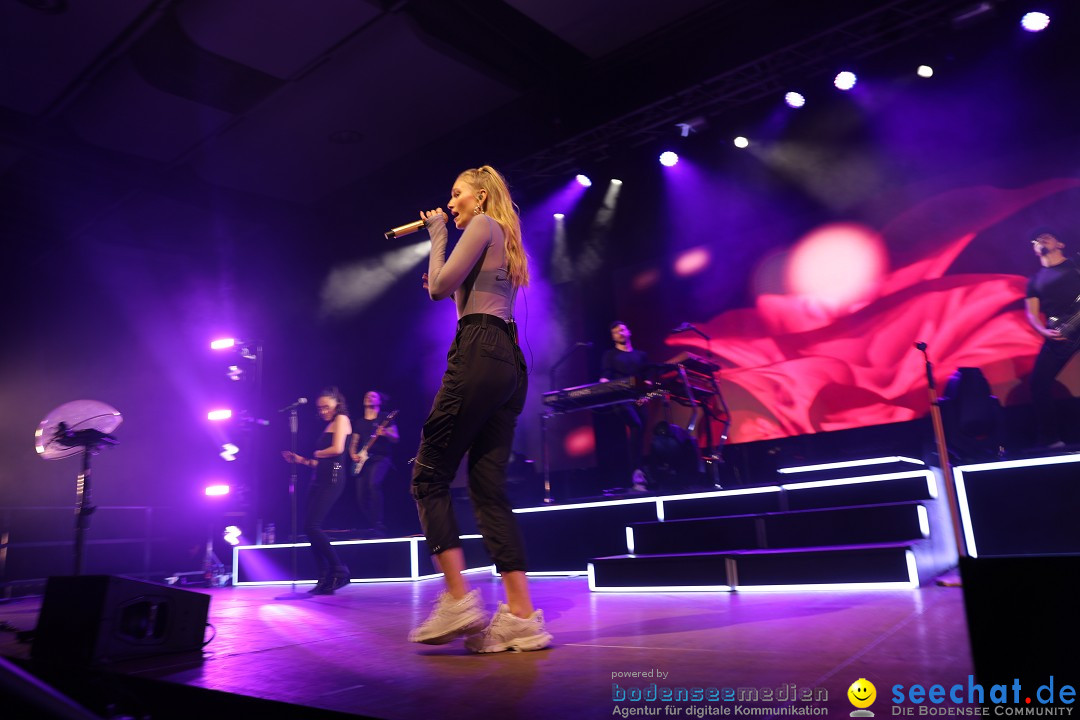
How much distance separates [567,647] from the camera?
2037mm

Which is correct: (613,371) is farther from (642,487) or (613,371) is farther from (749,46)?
(749,46)

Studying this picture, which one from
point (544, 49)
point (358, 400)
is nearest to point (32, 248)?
point (358, 400)

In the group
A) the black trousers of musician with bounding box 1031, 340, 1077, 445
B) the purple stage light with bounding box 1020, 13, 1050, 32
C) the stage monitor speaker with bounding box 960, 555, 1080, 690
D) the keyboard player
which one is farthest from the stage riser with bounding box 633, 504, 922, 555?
the purple stage light with bounding box 1020, 13, 1050, 32

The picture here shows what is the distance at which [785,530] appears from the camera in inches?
162

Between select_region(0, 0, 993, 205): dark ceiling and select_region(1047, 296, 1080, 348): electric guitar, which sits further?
select_region(0, 0, 993, 205): dark ceiling

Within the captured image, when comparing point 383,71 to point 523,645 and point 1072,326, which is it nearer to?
point 523,645

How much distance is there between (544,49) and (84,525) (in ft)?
18.7

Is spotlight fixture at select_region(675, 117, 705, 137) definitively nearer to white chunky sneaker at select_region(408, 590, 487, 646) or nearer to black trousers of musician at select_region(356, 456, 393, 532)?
black trousers of musician at select_region(356, 456, 393, 532)

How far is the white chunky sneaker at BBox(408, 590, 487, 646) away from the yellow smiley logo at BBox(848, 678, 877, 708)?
3.76 ft

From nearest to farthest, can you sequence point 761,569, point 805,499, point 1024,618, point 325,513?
point 1024,618 < point 761,569 < point 805,499 < point 325,513

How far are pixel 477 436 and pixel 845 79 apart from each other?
240 inches

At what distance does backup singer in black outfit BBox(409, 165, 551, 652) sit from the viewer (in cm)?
211

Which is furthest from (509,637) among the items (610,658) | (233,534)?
(233,534)

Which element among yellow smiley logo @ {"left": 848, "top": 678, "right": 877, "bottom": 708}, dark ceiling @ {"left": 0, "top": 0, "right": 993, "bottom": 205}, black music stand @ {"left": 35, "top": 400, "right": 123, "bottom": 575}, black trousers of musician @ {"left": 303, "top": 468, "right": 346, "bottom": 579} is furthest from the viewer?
dark ceiling @ {"left": 0, "top": 0, "right": 993, "bottom": 205}
